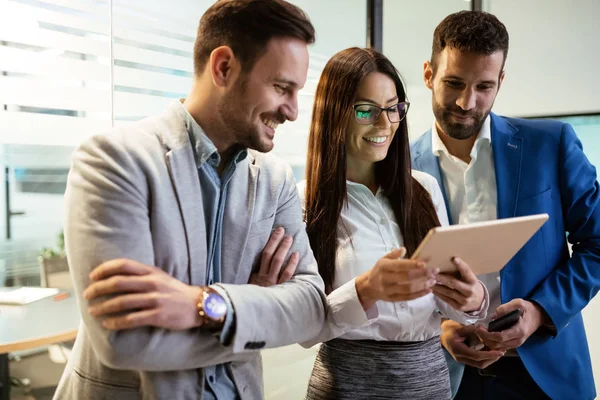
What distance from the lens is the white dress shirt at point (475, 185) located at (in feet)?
7.30

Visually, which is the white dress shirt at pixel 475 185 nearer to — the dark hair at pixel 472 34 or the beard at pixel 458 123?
the beard at pixel 458 123

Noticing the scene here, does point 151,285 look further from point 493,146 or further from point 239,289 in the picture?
point 493,146

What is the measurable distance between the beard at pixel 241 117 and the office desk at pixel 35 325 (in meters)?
1.66

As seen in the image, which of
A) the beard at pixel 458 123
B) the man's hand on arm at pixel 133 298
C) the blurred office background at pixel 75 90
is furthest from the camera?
the blurred office background at pixel 75 90

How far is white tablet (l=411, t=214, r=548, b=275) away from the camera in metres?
1.22

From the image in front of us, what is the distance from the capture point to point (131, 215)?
1.16 meters

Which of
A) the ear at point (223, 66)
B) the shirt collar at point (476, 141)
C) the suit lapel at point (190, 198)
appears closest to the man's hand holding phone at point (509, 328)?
the shirt collar at point (476, 141)

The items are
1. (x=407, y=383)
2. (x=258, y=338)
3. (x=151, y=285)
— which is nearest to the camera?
(x=151, y=285)

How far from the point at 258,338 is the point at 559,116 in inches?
171

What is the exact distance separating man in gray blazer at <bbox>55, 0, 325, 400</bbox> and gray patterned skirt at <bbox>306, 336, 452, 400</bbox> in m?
0.39

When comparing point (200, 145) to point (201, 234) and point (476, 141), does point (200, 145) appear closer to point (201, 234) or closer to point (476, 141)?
point (201, 234)

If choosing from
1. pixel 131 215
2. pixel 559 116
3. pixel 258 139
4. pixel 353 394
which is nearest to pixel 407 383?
pixel 353 394

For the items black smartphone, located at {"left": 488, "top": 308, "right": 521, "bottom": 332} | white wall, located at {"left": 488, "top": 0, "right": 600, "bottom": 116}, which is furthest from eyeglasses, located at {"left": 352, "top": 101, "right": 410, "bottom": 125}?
white wall, located at {"left": 488, "top": 0, "right": 600, "bottom": 116}

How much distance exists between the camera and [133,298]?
110 cm
